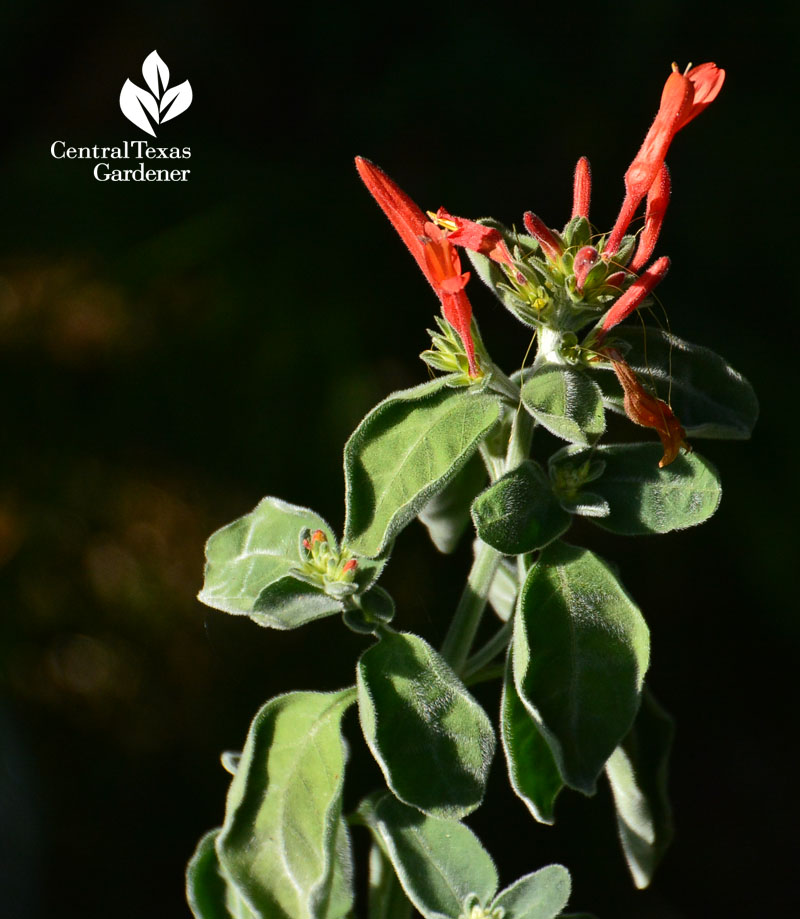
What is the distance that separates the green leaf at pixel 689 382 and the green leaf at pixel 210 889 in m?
0.46

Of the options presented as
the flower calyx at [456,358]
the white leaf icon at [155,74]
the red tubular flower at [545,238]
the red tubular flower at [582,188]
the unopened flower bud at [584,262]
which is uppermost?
the white leaf icon at [155,74]

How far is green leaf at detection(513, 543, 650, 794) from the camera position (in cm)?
65

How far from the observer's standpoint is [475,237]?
660 mm

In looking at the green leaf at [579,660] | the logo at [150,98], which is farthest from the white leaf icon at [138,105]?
the green leaf at [579,660]

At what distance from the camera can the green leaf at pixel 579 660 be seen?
649 mm

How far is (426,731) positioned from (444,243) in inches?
12.3

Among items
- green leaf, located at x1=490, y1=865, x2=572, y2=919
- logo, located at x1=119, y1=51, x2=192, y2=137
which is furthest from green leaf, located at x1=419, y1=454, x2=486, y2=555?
logo, located at x1=119, y1=51, x2=192, y2=137

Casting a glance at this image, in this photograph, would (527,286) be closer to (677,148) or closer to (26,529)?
(26,529)

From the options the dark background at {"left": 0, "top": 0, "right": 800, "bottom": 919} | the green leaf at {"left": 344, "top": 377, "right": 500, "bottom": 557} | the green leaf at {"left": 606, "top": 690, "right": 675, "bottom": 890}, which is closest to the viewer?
the green leaf at {"left": 344, "top": 377, "right": 500, "bottom": 557}

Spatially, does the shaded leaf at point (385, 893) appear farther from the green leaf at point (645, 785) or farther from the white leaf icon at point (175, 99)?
the white leaf icon at point (175, 99)

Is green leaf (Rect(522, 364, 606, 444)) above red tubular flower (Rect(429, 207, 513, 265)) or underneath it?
underneath

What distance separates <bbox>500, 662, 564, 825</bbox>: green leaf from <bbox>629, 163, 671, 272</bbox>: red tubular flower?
0.29 metres

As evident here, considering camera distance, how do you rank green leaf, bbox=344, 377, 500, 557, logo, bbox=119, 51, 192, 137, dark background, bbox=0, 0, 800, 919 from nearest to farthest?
green leaf, bbox=344, 377, 500, 557
logo, bbox=119, 51, 192, 137
dark background, bbox=0, 0, 800, 919

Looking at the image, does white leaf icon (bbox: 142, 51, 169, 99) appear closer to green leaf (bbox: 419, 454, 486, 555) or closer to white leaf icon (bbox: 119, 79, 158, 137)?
white leaf icon (bbox: 119, 79, 158, 137)
